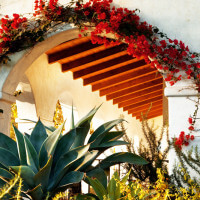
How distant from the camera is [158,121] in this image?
12938mm

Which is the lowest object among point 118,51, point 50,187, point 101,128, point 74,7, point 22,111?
point 50,187

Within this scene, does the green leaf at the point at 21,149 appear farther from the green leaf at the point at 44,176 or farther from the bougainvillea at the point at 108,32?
the bougainvillea at the point at 108,32

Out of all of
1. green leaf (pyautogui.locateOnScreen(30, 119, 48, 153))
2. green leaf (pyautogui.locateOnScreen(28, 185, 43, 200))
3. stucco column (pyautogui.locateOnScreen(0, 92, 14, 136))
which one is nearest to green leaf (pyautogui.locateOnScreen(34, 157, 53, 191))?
green leaf (pyautogui.locateOnScreen(28, 185, 43, 200))

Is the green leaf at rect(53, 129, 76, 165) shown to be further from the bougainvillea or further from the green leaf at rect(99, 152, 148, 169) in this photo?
the bougainvillea

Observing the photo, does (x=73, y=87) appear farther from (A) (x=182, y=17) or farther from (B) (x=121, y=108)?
(A) (x=182, y=17)

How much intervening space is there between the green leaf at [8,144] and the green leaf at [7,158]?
136 millimetres

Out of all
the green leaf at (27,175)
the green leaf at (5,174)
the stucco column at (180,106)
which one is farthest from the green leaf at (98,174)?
the stucco column at (180,106)

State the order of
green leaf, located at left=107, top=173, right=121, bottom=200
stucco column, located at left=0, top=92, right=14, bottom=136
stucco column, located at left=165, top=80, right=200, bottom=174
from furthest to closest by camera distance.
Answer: stucco column, located at left=0, top=92, right=14, bottom=136
stucco column, located at left=165, top=80, right=200, bottom=174
green leaf, located at left=107, top=173, right=121, bottom=200

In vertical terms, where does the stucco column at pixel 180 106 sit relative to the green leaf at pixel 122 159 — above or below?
above

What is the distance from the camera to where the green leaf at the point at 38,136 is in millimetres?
2916

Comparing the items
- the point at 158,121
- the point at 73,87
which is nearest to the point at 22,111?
the point at 73,87

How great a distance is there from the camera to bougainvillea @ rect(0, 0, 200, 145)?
416 cm

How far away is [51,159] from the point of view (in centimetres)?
241

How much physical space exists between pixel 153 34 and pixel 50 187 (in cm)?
231
